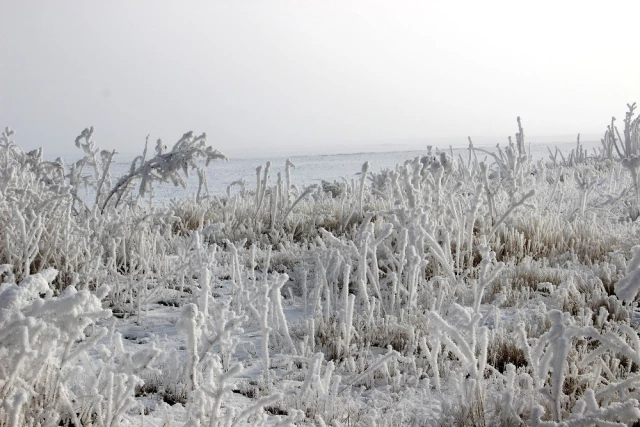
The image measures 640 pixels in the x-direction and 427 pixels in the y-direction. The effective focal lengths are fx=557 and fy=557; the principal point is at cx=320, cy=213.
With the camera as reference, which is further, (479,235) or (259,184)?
(259,184)

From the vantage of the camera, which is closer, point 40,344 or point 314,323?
point 40,344

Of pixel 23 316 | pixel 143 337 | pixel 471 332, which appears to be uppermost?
pixel 23 316

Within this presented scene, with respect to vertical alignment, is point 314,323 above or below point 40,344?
below

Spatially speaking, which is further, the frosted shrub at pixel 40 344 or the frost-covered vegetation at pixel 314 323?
the frost-covered vegetation at pixel 314 323

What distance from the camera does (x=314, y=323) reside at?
2643 mm

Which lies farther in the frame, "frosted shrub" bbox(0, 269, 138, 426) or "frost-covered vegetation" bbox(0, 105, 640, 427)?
"frost-covered vegetation" bbox(0, 105, 640, 427)

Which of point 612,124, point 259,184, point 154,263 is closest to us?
point 154,263

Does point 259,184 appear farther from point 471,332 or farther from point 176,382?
point 471,332

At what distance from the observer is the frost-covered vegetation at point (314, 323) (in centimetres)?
142

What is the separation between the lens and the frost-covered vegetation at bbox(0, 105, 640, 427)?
→ 1.42 m

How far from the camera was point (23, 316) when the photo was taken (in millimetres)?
1282

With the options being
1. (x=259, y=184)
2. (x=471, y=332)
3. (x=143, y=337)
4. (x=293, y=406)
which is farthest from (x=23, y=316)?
(x=259, y=184)

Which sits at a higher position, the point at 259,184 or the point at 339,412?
the point at 259,184

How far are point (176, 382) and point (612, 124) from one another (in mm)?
8822
